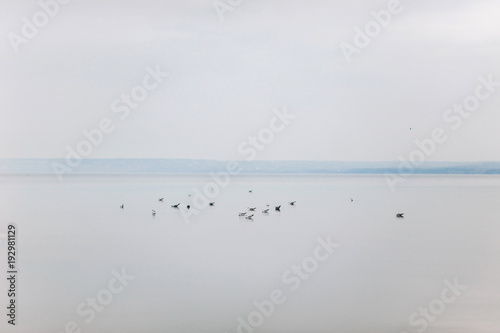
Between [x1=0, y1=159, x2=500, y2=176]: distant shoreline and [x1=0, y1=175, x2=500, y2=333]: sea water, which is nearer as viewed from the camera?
[x1=0, y1=175, x2=500, y2=333]: sea water

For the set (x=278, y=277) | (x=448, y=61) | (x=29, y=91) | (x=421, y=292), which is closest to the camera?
(x=421, y=292)

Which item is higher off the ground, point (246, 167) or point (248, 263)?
point (246, 167)

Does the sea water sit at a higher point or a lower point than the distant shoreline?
lower

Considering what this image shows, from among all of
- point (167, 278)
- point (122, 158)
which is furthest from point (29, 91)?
point (167, 278)

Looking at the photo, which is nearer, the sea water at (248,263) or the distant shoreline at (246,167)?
the sea water at (248,263)

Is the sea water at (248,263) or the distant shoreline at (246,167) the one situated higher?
the distant shoreline at (246,167)

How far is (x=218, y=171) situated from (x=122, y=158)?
4.27 feet

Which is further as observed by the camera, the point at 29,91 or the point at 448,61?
the point at 448,61

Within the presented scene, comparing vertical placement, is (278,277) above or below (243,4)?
below

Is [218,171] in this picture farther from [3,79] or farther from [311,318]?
[311,318]

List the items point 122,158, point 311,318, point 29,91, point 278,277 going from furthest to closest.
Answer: point 122,158 → point 29,91 → point 278,277 → point 311,318

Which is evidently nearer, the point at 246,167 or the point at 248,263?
the point at 248,263

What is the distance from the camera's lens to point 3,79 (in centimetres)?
429

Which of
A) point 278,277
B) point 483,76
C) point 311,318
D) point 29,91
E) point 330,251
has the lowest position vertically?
point 311,318
